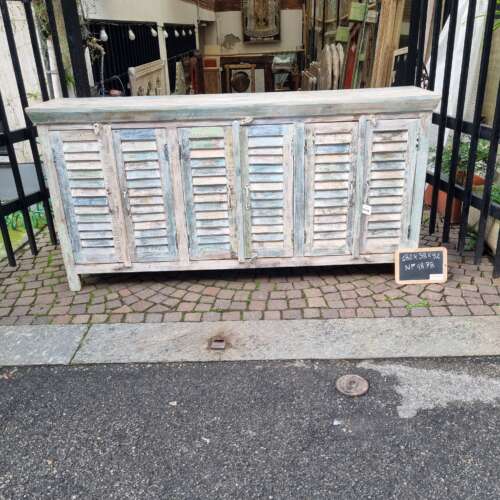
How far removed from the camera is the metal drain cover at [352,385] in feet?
9.84

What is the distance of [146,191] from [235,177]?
71 cm

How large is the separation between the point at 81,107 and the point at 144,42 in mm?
6036

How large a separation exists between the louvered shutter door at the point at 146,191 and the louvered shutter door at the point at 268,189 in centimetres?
62

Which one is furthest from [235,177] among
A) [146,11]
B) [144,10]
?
[146,11]

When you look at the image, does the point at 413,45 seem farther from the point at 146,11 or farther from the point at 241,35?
the point at 241,35

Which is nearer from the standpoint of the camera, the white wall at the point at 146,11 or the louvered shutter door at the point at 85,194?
the louvered shutter door at the point at 85,194

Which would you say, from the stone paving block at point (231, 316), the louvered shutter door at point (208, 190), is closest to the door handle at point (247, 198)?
the louvered shutter door at point (208, 190)

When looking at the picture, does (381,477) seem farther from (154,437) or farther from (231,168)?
(231,168)

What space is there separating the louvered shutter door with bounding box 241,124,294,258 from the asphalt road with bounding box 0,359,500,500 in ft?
3.80

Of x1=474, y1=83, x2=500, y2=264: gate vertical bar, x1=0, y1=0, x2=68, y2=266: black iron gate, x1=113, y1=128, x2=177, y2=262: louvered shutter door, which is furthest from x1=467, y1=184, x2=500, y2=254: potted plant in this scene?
x1=0, y1=0, x2=68, y2=266: black iron gate

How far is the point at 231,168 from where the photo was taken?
12.8 feet

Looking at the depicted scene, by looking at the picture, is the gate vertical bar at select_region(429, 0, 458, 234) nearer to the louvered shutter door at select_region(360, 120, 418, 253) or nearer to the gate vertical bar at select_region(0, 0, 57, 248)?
the louvered shutter door at select_region(360, 120, 418, 253)

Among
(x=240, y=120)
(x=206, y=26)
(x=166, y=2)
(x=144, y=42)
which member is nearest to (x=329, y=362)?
(x=240, y=120)

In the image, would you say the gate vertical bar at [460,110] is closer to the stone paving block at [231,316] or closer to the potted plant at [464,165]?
the potted plant at [464,165]
